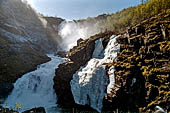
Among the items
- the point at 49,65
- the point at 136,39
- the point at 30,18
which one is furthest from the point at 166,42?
the point at 30,18

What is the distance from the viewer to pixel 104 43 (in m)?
29.1

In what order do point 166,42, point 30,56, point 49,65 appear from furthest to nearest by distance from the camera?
point 30,56 < point 49,65 < point 166,42

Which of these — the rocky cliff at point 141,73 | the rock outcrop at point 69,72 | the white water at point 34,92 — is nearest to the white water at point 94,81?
the rocky cliff at point 141,73

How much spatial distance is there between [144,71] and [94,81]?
8036mm

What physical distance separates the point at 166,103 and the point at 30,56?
44.3 metres

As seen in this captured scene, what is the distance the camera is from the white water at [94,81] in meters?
20.8

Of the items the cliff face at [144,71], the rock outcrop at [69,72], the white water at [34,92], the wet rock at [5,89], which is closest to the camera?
A: the cliff face at [144,71]

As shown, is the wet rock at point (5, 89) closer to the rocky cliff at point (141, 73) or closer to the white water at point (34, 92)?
the white water at point (34, 92)

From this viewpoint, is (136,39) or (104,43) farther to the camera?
(104,43)

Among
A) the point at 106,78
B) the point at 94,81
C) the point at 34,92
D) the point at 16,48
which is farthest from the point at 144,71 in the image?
the point at 16,48

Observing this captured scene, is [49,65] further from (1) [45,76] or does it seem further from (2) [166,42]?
(2) [166,42]

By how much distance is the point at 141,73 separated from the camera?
19234 mm

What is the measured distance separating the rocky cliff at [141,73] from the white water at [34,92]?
3.45 metres

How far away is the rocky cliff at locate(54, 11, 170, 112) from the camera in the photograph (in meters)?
16.9
